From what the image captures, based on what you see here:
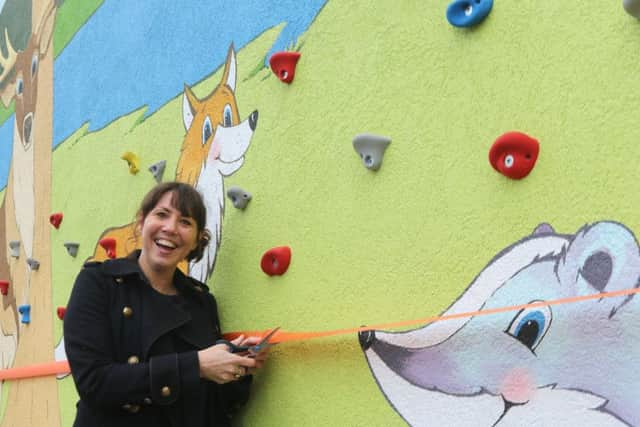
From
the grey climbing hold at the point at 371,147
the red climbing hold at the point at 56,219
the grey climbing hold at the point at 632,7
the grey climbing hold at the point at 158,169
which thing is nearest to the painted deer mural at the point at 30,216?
the red climbing hold at the point at 56,219

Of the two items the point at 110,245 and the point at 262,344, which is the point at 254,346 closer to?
the point at 262,344

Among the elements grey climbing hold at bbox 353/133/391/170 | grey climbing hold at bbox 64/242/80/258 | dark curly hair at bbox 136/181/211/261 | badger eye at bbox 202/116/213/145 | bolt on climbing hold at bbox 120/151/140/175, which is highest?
badger eye at bbox 202/116/213/145

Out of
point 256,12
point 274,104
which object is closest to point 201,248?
point 274,104

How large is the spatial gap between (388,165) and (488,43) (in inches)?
14.4

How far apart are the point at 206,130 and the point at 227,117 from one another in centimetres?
13

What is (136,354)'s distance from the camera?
1.83m

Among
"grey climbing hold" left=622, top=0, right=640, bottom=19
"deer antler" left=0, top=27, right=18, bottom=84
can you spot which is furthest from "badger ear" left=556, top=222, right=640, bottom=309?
"deer antler" left=0, top=27, right=18, bottom=84

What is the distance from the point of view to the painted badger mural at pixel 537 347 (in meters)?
1.16

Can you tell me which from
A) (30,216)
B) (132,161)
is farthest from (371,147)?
(30,216)

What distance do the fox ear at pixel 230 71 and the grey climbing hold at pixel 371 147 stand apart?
0.77 meters

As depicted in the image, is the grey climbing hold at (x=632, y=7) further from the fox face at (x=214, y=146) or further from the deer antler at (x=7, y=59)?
the deer antler at (x=7, y=59)

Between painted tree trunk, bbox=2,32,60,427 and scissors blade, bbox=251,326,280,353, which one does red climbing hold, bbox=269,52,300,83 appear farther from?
painted tree trunk, bbox=2,32,60,427

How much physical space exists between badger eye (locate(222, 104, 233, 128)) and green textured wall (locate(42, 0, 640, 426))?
82 mm

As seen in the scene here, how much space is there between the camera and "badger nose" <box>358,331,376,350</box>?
5.33ft
